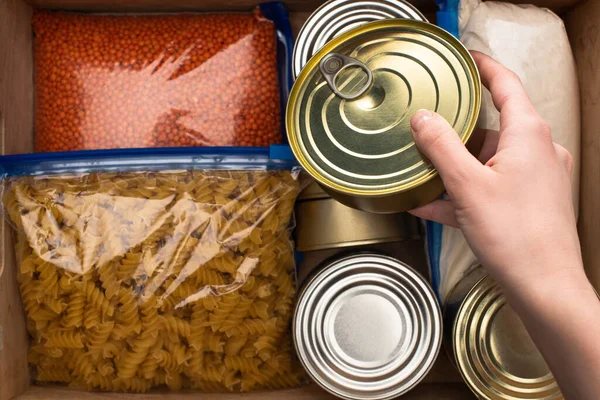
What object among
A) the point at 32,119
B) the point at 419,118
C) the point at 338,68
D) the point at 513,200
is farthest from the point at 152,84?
the point at 513,200

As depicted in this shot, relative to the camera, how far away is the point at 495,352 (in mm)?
1178

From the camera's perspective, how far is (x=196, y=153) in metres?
1.19

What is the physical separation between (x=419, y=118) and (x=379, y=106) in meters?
0.11

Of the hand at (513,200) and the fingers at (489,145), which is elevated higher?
the fingers at (489,145)

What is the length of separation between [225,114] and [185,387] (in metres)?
0.69

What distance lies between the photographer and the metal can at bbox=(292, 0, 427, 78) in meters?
1.28

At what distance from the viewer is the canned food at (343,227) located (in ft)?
4.05

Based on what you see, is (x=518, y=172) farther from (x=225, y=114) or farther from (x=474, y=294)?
(x=225, y=114)

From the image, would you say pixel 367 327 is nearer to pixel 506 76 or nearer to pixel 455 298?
pixel 455 298

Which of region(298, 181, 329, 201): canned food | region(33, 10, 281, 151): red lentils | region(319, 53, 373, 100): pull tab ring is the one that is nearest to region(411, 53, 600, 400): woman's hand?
region(319, 53, 373, 100): pull tab ring

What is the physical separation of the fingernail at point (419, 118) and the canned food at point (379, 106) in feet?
0.20

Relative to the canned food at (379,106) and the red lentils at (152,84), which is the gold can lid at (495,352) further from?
the red lentils at (152,84)

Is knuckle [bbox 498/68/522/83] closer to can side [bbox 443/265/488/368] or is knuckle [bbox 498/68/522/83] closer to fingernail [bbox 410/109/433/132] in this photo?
fingernail [bbox 410/109/433/132]

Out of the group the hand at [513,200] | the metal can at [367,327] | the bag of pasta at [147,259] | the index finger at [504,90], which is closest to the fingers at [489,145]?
the index finger at [504,90]
